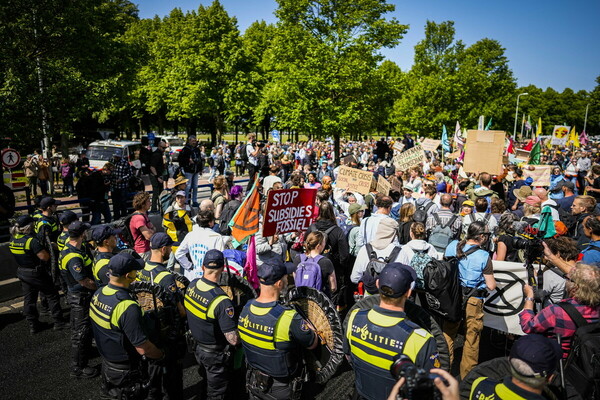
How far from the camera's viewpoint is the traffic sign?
12117 mm

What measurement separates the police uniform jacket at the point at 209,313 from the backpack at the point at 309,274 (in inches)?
52.0

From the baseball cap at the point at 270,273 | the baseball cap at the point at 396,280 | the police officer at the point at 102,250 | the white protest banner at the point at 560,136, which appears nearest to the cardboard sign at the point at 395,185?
the police officer at the point at 102,250

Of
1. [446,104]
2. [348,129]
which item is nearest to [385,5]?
[348,129]

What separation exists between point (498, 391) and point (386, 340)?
776 mm

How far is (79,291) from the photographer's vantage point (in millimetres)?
5668

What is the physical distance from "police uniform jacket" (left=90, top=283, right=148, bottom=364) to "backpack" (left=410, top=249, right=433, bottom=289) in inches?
126

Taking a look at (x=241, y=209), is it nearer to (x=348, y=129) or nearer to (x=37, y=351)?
(x=37, y=351)

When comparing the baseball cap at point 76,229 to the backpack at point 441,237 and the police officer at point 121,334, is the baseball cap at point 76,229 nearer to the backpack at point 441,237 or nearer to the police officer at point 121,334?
the police officer at point 121,334

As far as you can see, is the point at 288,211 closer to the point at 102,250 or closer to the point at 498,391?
the point at 102,250

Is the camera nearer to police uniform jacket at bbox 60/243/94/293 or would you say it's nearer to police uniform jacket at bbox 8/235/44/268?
police uniform jacket at bbox 60/243/94/293

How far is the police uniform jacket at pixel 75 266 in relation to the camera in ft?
18.1

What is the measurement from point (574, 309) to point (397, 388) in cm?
218

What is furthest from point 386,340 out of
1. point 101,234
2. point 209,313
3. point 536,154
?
point 536,154

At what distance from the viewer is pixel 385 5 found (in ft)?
72.4
